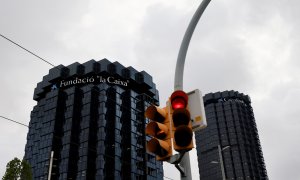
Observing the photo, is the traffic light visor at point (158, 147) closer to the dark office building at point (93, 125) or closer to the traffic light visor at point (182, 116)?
the traffic light visor at point (182, 116)

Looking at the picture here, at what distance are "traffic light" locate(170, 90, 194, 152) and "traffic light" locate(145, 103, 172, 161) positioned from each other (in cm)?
20

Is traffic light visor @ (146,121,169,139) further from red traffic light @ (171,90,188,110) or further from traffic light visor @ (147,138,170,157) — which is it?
red traffic light @ (171,90,188,110)

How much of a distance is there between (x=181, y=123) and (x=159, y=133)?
0.49m

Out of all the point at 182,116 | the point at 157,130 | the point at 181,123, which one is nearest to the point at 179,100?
the point at 182,116

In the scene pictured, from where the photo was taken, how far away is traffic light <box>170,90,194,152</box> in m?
6.65

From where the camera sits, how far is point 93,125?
107375 mm

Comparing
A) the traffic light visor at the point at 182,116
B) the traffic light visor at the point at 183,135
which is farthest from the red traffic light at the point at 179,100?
the traffic light visor at the point at 183,135

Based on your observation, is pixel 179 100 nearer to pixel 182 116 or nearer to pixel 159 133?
pixel 182 116

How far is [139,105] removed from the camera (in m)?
119

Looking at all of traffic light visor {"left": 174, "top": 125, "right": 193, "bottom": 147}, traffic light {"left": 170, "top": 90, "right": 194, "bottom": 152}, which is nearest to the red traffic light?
traffic light {"left": 170, "top": 90, "right": 194, "bottom": 152}

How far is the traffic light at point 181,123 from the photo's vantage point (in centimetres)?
665

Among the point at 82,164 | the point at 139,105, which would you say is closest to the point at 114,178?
the point at 82,164

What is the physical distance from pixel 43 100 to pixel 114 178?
136 ft

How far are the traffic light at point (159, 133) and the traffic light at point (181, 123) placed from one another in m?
0.20
